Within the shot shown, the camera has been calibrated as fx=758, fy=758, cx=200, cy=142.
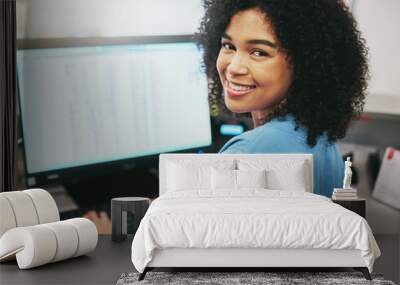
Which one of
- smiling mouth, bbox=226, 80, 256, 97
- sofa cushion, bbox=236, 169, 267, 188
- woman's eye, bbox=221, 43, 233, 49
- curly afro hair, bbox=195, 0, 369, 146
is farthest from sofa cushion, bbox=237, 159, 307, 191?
woman's eye, bbox=221, 43, 233, 49

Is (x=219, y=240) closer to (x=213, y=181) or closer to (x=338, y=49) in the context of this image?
(x=213, y=181)

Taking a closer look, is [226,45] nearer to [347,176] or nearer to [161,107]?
[161,107]

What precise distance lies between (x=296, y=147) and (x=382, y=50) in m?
1.25

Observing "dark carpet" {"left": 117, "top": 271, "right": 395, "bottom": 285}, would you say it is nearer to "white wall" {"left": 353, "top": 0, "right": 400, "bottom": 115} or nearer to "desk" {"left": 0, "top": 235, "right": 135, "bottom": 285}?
"desk" {"left": 0, "top": 235, "right": 135, "bottom": 285}

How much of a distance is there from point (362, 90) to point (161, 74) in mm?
1909

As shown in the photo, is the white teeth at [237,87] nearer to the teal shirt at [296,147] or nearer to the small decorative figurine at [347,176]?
the teal shirt at [296,147]

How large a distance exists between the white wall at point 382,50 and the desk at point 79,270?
280 centimetres

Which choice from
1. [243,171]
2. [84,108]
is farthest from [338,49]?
Result: [84,108]

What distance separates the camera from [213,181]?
6500mm

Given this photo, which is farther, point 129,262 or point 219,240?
point 129,262

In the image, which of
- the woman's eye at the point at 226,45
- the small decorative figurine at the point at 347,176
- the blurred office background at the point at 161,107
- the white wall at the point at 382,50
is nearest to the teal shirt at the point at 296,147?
the blurred office background at the point at 161,107

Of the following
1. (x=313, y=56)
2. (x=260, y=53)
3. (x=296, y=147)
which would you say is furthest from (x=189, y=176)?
(x=313, y=56)

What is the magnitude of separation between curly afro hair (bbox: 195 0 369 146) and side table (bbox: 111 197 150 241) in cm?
117

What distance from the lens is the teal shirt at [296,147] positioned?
7055mm
